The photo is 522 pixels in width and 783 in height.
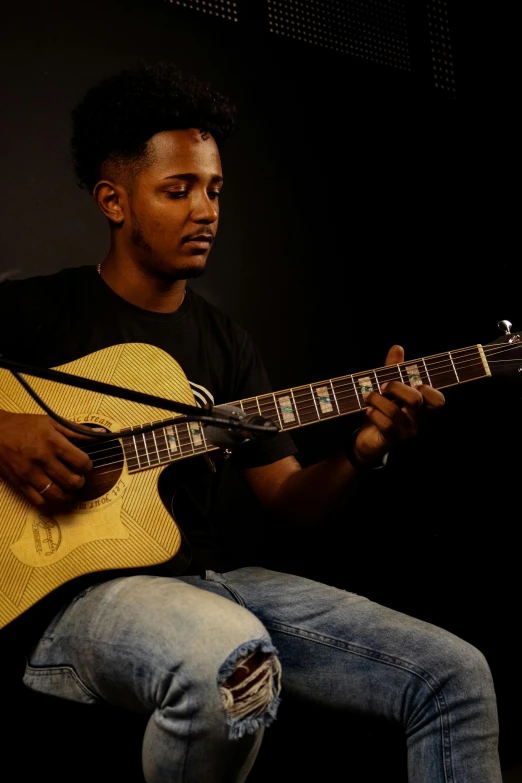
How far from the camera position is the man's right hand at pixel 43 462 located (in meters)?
1.87

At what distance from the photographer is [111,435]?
1.54 metres

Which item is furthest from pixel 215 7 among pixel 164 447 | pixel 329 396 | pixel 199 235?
pixel 164 447

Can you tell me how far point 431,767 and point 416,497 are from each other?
1.33 metres

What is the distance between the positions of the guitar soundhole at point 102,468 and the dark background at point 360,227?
813 millimetres

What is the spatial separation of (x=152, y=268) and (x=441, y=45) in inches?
73.7

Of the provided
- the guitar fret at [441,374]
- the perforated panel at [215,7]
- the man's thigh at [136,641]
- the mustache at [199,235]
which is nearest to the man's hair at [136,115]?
the mustache at [199,235]

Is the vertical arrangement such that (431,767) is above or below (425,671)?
below

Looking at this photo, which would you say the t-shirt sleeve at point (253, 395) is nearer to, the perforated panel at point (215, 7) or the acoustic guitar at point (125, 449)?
the acoustic guitar at point (125, 449)

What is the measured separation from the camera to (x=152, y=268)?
232 cm

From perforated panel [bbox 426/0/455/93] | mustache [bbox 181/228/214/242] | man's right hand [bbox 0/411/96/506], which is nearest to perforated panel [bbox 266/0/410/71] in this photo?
perforated panel [bbox 426/0/455/93]

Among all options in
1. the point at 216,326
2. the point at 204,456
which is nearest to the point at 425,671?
the point at 204,456

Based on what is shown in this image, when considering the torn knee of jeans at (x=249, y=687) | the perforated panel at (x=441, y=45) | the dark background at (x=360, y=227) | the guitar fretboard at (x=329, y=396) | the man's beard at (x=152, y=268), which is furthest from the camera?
the perforated panel at (x=441, y=45)

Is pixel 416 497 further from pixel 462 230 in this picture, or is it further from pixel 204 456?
pixel 204 456

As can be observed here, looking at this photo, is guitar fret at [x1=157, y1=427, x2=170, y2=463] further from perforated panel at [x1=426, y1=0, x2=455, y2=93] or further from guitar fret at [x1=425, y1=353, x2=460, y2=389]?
perforated panel at [x1=426, y1=0, x2=455, y2=93]
